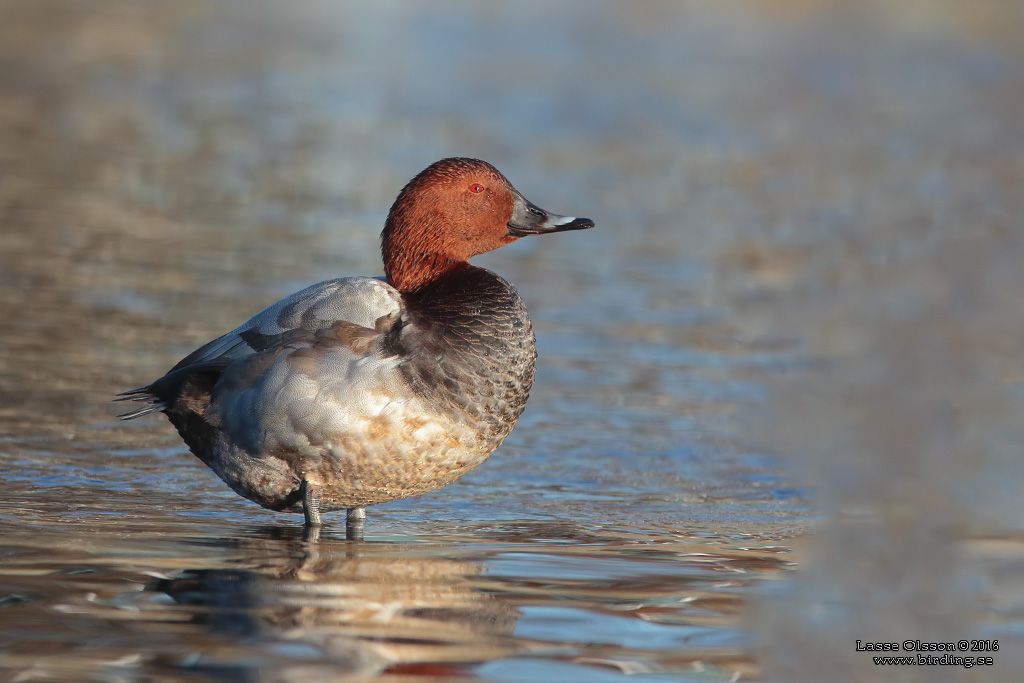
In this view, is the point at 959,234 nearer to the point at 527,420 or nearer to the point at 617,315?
the point at 617,315

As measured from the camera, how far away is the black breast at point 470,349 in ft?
17.9

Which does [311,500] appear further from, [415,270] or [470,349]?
[415,270]

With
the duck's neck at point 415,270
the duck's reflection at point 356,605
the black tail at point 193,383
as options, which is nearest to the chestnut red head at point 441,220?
the duck's neck at point 415,270

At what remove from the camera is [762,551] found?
5629 millimetres

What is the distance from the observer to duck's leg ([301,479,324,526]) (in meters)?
5.60

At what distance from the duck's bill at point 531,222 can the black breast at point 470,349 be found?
0.48m

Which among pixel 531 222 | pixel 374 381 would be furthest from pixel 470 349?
pixel 531 222

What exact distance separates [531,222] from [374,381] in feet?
4.27

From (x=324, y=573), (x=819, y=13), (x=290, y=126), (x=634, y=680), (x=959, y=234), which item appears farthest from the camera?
(x=819, y=13)

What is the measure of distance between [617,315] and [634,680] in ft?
19.9

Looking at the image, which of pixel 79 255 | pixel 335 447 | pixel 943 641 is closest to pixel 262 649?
pixel 335 447

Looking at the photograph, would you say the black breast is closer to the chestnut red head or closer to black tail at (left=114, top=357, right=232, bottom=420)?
the chestnut red head

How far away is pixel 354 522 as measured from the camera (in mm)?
5820

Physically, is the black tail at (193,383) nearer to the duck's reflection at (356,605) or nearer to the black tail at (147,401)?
the black tail at (147,401)
